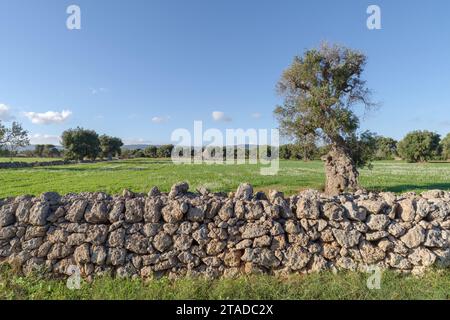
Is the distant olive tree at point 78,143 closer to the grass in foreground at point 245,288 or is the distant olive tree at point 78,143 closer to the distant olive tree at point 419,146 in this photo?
the grass in foreground at point 245,288

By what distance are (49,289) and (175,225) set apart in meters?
2.83

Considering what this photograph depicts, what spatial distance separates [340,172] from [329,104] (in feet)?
17.1

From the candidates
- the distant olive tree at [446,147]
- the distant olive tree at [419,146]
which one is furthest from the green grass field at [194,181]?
the distant olive tree at [446,147]

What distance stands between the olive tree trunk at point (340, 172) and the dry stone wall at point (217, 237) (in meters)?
13.1

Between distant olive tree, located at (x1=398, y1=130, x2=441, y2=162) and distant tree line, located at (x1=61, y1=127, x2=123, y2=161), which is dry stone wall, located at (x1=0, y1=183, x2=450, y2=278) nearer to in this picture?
distant tree line, located at (x1=61, y1=127, x2=123, y2=161)

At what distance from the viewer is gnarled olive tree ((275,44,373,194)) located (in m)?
18.2

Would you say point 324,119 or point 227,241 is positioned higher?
point 324,119

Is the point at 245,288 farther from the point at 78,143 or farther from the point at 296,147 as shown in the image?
the point at 78,143

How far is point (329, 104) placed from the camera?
58.9ft

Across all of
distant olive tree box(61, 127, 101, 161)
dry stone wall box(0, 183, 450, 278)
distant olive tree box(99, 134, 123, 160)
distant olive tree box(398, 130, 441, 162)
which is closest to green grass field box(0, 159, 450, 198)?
dry stone wall box(0, 183, 450, 278)

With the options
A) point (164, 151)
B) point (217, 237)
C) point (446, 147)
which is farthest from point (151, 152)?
point (217, 237)

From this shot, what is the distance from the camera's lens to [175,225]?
5.83 metres
